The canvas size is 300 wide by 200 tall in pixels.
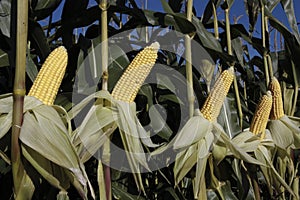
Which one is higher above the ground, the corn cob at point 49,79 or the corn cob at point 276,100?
the corn cob at point 49,79

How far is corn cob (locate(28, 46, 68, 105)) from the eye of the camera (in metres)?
0.83

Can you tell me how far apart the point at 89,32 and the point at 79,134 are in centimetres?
72

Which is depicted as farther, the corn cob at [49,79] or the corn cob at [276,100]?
the corn cob at [276,100]

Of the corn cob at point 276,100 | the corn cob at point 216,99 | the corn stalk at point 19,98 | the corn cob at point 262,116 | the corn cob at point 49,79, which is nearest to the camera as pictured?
the corn stalk at point 19,98

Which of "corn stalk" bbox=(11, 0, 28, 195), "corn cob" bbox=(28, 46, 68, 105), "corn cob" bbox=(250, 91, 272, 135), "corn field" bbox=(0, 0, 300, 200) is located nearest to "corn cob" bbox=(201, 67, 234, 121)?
"corn field" bbox=(0, 0, 300, 200)

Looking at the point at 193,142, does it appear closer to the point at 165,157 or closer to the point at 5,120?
the point at 165,157

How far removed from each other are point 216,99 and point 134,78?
0.24 meters

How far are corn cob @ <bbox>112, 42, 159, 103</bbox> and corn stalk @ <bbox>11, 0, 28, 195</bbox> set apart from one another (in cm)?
22

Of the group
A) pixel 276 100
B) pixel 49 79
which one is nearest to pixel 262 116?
pixel 276 100

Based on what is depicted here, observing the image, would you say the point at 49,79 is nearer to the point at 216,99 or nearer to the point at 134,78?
the point at 134,78

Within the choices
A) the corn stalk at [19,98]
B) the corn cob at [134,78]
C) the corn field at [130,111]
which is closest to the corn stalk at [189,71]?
the corn field at [130,111]

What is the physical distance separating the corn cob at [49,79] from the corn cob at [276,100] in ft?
2.13

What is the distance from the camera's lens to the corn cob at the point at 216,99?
1038 millimetres

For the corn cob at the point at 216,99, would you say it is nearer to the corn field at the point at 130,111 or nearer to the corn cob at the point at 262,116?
the corn field at the point at 130,111
